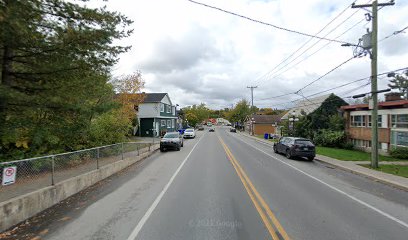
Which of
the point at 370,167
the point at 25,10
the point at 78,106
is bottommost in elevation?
the point at 370,167

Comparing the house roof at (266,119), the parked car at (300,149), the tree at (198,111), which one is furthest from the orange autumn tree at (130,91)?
the tree at (198,111)

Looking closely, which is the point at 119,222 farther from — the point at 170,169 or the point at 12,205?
the point at 170,169

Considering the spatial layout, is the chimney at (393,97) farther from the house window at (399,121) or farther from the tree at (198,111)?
the tree at (198,111)

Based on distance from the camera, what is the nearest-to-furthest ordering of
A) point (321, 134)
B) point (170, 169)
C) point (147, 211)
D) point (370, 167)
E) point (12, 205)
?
point (12, 205)
point (147, 211)
point (170, 169)
point (370, 167)
point (321, 134)

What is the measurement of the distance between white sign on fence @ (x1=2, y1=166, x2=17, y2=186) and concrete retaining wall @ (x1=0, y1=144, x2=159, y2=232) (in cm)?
52

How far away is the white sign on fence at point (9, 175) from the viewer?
6.55 metres

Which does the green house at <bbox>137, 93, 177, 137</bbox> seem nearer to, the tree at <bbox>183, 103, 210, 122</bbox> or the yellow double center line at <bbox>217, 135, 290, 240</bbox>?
the yellow double center line at <bbox>217, 135, 290, 240</bbox>

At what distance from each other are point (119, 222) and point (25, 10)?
5.94 metres

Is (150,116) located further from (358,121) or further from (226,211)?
(226,211)

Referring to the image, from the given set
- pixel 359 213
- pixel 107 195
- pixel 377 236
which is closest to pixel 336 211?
pixel 359 213

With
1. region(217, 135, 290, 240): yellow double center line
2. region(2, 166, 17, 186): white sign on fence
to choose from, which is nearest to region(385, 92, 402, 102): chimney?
region(217, 135, 290, 240): yellow double center line

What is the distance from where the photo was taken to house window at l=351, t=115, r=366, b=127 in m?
28.0

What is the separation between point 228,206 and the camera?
23.9 feet

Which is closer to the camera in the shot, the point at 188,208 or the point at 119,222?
the point at 119,222
